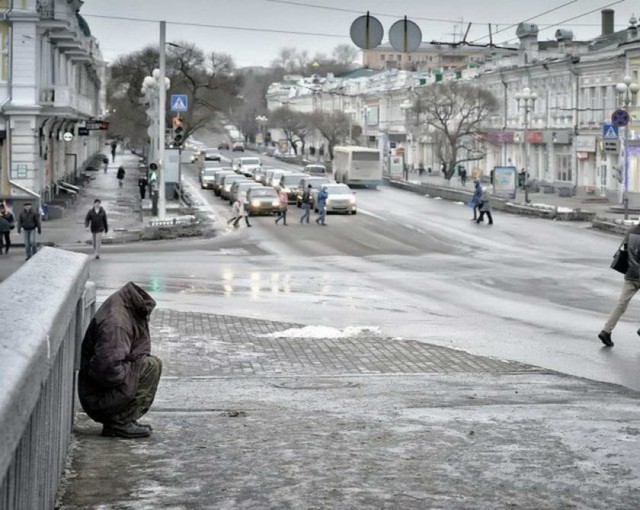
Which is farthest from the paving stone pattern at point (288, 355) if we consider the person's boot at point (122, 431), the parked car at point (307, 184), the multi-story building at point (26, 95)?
the parked car at point (307, 184)

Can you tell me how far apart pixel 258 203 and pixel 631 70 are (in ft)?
73.0

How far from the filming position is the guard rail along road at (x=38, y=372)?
3850mm

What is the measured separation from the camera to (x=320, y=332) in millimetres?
16672

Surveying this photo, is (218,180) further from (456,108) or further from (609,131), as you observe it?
(609,131)

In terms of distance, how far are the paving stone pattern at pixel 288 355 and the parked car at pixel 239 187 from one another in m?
36.6

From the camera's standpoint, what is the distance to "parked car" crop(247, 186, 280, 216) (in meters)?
51.2

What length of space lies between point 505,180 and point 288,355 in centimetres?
4621

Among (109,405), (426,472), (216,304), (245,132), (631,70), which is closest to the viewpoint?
(426,472)

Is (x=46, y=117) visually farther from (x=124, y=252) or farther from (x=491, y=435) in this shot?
(x=491, y=435)

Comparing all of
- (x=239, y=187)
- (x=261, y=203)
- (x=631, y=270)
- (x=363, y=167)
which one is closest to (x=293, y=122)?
(x=363, y=167)

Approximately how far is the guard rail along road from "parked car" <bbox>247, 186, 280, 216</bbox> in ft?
140

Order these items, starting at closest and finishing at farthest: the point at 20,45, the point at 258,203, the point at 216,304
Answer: the point at 216,304 < the point at 20,45 < the point at 258,203

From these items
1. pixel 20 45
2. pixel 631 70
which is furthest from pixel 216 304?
pixel 631 70

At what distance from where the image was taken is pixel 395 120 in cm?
10888
